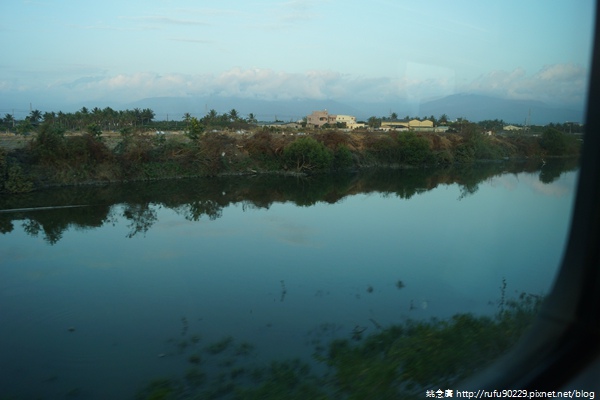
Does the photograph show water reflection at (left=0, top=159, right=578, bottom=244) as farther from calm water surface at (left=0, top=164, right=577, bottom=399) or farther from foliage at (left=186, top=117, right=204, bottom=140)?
foliage at (left=186, top=117, right=204, bottom=140)

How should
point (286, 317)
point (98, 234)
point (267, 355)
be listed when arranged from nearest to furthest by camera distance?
point (267, 355)
point (286, 317)
point (98, 234)

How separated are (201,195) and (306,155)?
7.58 metres

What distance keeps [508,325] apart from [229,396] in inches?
72.8

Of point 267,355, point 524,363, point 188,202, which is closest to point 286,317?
point 267,355

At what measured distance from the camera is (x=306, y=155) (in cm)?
2478

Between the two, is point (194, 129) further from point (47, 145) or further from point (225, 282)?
point (225, 282)

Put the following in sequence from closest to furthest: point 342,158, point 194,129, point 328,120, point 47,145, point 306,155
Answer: point 47,145, point 306,155, point 194,129, point 342,158, point 328,120

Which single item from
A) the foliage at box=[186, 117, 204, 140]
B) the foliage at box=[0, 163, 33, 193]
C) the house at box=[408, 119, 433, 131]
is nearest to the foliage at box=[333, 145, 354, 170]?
the foliage at box=[186, 117, 204, 140]

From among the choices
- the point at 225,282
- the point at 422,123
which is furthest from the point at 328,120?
the point at 225,282

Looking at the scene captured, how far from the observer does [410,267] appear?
8031 millimetres

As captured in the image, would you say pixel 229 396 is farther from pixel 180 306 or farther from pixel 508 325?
pixel 180 306

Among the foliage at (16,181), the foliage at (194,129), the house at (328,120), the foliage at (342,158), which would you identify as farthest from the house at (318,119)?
the foliage at (16,181)

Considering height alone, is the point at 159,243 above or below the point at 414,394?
below

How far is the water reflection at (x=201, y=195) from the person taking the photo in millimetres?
13315
